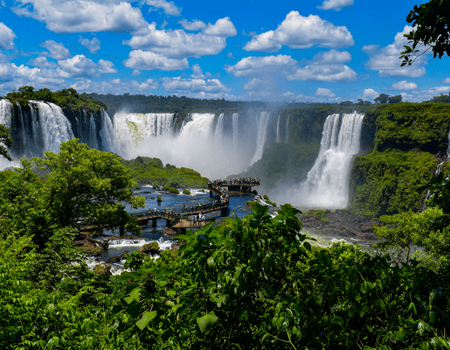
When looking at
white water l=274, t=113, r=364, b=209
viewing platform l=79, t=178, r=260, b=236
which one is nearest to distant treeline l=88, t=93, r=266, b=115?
white water l=274, t=113, r=364, b=209

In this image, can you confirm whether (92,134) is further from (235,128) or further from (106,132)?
(235,128)

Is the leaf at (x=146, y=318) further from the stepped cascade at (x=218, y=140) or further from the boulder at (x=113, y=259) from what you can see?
the stepped cascade at (x=218, y=140)

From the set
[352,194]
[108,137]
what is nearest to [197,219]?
[352,194]

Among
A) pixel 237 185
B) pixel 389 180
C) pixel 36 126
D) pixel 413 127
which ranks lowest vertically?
pixel 237 185

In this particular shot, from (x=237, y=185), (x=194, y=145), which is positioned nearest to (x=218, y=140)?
(x=194, y=145)

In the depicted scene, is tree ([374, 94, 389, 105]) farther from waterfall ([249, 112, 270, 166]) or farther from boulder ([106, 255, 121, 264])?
boulder ([106, 255, 121, 264])

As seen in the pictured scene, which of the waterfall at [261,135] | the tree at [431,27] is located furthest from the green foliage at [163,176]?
the tree at [431,27]
